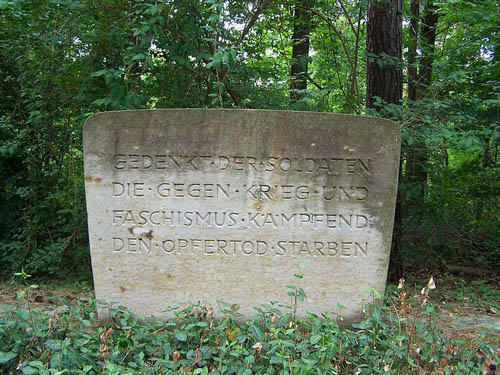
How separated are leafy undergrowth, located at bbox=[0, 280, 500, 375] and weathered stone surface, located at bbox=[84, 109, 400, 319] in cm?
33

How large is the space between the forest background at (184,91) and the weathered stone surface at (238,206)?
2.88 ft

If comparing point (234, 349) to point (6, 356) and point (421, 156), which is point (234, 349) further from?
point (421, 156)

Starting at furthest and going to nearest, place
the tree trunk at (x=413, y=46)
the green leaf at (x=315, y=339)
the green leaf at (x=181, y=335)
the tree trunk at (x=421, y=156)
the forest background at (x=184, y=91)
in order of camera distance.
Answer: the tree trunk at (x=413, y=46)
the tree trunk at (x=421, y=156)
the forest background at (x=184, y=91)
the green leaf at (x=181, y=335)
the green leaf at (x=315, y=339)

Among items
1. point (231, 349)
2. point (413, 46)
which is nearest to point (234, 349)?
point (231, 349)

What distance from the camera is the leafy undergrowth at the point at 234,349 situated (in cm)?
245

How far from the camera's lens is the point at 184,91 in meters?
4.98

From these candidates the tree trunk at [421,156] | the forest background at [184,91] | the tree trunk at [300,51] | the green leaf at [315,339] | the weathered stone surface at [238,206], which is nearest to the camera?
the green leaf at [315,339]

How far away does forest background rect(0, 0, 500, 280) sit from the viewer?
4328mm

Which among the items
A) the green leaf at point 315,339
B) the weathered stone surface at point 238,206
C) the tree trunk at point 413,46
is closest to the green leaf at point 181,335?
the weathered stone surface at point 238,206

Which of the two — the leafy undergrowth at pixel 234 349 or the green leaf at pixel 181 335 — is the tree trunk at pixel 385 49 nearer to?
the leafy undergrowth at pixel 234 349

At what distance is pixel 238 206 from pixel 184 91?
86.2 inches

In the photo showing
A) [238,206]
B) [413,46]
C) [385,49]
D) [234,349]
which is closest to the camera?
[234,349]

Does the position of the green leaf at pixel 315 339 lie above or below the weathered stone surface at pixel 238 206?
below

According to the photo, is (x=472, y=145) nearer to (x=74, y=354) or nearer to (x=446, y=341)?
(x=446, y=341)
